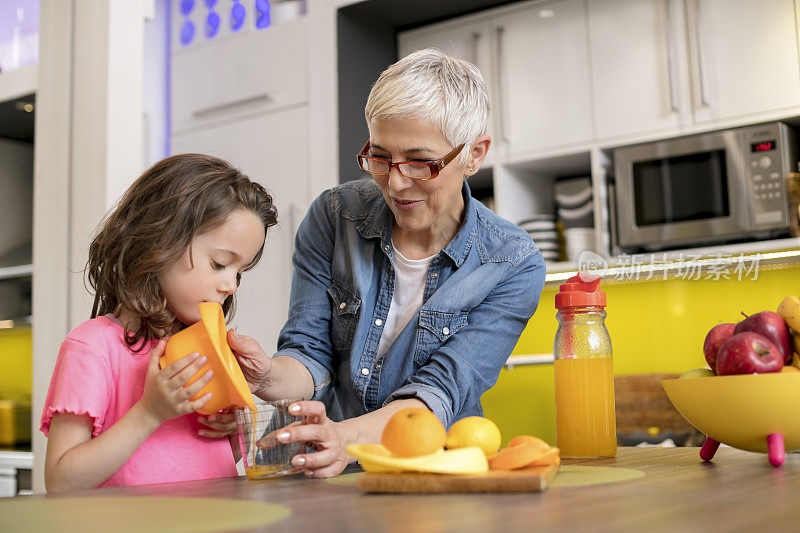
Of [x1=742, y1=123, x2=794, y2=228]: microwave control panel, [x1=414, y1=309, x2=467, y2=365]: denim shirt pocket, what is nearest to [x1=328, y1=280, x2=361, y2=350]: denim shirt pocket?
[x1=414, y1=309, x2=467, y2=365]: denim shirt pocket

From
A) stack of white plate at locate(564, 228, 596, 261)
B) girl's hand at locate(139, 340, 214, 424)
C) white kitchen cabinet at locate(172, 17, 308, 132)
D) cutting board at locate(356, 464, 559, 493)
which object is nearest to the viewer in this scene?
cutting board at locate(356, 464, 559, 493)

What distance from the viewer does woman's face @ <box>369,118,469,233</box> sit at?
1.35 metres

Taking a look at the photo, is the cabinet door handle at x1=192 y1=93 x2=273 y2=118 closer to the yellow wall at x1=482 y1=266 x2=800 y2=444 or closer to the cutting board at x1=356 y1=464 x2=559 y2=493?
the yellow wall at x1=482 y1=266 x2=800 y2=444

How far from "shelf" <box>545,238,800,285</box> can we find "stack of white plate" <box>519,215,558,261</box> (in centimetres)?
6

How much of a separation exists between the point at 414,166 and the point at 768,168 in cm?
170

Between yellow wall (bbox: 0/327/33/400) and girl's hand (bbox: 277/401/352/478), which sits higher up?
yellow wall (bbox: 0/327/33/400)

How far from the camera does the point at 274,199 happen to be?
3.29 m

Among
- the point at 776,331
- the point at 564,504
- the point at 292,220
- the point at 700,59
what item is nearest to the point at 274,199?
the point at 292,220

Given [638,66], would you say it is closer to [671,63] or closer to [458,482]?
[671,63]

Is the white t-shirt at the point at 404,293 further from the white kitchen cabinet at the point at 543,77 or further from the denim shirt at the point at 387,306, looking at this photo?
the white kitchen cabinet at the point at 543,77

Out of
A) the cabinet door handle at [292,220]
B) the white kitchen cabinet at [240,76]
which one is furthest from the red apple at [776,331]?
the white kitchen cabinet at [240,76]

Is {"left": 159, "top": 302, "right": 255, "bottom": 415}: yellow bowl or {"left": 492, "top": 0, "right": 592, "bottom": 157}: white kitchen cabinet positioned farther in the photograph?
{"left": 492, "top": 0, "right": 592, "bottom": 157}: white kitchen cabinet

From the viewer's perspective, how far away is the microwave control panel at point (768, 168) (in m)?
2.61

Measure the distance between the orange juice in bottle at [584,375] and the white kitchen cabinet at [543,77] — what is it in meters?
1.78
